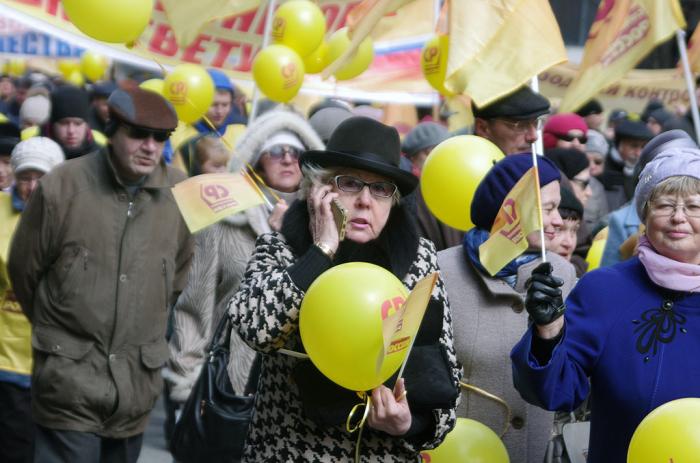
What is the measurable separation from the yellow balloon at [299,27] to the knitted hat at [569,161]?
2.10 metres

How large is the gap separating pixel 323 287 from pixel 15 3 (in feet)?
24.0

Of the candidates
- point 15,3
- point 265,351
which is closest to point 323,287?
point 265,351

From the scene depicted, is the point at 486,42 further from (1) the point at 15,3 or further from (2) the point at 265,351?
(1) the point at 15,3

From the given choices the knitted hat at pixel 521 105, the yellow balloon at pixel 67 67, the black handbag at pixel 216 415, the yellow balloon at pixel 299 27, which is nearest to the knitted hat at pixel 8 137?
the yellow balloon at pixel 299 27

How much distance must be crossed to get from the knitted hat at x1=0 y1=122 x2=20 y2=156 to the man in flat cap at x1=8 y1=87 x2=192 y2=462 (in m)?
1.90

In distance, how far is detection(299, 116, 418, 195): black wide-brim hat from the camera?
13.3 ft

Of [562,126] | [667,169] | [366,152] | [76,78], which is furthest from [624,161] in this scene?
[76,78]

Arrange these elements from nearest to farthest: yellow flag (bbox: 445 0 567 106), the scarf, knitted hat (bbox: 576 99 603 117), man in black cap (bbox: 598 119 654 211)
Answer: the scarf < yellow flag (bbox: 445 0 567 106) < man in black cap (bbox: 598 119 654 211) < knitted hat (bbox: 576 99 603 117)

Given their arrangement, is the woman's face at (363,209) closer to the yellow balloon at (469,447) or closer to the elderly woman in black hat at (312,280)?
the elderly woman in black hat at (312,280)

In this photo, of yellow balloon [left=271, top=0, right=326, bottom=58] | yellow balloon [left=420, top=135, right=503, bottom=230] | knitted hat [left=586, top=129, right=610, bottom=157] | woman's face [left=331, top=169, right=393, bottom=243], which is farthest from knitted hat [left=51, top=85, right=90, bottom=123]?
woman's face [left=331, top=169, right=393, bottom=243]

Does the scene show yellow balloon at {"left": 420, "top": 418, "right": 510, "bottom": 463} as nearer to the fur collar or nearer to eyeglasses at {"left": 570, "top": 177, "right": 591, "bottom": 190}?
the fur collar

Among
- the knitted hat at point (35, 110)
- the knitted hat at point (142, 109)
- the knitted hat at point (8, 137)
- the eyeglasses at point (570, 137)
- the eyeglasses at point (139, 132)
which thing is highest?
the knitted hat at point (142, 109)

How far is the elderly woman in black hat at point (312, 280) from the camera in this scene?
3.80 m

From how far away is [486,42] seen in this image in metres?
5.21
